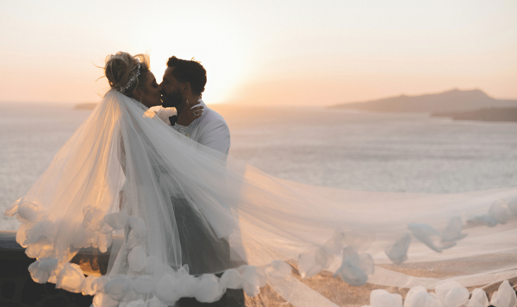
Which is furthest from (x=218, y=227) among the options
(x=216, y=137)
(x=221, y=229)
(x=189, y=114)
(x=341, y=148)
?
(x=341, y=148)

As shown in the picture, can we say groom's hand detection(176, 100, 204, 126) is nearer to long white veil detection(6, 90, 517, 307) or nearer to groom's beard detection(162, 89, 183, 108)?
groom's beard detection(162, 89, 183, 108)

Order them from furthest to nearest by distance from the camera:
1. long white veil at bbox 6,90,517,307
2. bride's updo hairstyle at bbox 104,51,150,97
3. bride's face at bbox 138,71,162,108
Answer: bride's face at bbox 138,71,162,108 → bride's updo hairstyle at bbox 104,51,150,97 → long white veil at bbox 6,90,517,307

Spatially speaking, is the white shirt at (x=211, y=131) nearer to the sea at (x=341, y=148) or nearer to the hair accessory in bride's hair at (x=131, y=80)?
the hair accessory in bride's hair at (x=131, y=80)

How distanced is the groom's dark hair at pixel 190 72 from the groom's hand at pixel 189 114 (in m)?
0.10

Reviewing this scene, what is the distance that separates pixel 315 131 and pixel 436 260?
197 feet

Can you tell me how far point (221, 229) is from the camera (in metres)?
1.80

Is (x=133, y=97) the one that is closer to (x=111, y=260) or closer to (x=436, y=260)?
(x=111, y=260)

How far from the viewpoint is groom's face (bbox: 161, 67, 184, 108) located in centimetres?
226

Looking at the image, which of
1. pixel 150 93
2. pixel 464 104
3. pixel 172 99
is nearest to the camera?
pixel 150 93

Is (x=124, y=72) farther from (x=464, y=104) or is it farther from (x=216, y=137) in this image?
(x=464, y=104)

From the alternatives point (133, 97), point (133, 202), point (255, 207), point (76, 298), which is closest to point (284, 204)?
point (255, 207)

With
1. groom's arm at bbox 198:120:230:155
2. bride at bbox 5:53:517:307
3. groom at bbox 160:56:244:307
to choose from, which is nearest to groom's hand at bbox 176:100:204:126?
groom at bbox 160:56:244:307

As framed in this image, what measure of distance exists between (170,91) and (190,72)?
6.1 inches

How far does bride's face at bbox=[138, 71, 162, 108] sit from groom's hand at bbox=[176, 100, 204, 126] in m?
0.15
